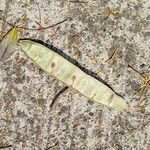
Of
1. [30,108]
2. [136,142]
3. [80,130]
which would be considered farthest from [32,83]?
[136,142]

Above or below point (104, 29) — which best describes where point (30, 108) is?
below

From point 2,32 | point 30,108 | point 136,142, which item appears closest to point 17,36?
point 2,32

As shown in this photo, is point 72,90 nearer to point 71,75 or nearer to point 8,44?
point 71,75

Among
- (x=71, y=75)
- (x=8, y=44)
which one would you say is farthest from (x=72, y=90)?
(x=8, y=44)

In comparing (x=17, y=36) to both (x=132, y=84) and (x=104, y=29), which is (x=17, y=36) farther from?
(x=132, y=84)

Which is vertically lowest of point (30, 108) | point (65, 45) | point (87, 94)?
point (30, 108)
